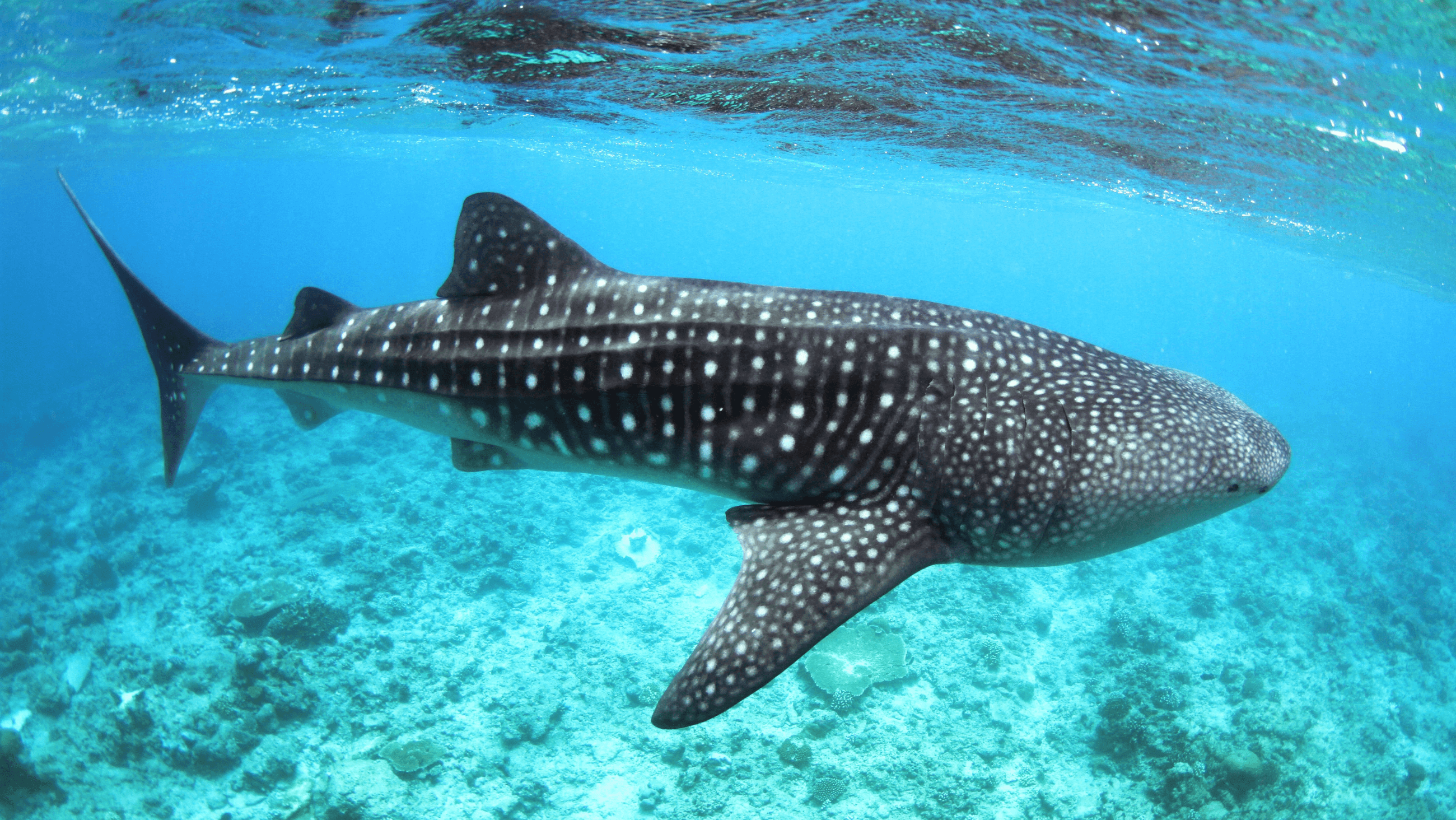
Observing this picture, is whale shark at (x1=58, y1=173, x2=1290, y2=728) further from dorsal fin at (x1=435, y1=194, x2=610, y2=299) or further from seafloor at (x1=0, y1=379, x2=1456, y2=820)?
seafloor at (x1=0, y1=379, x2=1456, y2=820)

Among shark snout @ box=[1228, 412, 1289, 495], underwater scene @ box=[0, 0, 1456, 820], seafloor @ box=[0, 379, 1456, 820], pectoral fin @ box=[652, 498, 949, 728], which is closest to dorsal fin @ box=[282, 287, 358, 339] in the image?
underwater scene @ box=[0, 0, 1456, 820]

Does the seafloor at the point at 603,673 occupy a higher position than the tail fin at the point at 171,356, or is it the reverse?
the tail fin at the point at 171,356

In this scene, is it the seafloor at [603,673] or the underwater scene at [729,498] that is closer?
the underwater scene at [729,498]

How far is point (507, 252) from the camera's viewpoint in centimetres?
425

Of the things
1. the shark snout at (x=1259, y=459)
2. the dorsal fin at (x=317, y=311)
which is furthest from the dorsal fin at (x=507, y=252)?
the shark snout at (x=1259, y=459)

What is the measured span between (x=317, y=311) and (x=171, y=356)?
1695 mm

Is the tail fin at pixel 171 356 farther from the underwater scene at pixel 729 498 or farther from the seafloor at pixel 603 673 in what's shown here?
the seafloor at pixel 603 673

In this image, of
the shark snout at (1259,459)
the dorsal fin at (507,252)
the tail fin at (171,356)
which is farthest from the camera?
the tail fin at (171,356)

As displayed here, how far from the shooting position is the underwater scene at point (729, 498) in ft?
11.5

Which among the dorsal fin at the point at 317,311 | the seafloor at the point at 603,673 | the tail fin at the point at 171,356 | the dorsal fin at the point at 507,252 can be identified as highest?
the dorsal fin at the point at 507,252

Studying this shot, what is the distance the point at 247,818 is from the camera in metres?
8.32

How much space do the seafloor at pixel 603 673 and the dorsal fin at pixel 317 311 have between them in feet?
20.3

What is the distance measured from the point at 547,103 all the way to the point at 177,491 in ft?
45.3

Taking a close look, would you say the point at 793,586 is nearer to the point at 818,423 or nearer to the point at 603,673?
the point at 818,423
